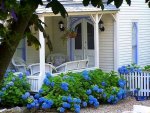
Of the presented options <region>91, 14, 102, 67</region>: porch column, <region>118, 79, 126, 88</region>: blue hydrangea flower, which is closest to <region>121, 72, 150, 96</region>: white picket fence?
<region>118, 79, 126, 88</region>: blue hydrangea flower

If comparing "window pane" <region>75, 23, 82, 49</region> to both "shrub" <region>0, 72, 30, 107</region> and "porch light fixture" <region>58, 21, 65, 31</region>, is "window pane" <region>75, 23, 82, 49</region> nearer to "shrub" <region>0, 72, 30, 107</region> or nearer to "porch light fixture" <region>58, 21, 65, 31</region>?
"porch light fixture" <region>58, 21, 65, 31</region>

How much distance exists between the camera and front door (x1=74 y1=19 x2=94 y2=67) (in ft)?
59.2

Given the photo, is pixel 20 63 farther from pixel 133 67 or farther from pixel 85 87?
pixel 133 67

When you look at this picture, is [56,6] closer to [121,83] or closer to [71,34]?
[121,83]

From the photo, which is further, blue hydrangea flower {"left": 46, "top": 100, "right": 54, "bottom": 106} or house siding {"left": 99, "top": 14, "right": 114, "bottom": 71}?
house siding {"left": 99, "top": 14, "right": 114, "bottom": 71}

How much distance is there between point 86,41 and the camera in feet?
59.6

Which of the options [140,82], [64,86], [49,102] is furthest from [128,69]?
[49,102]

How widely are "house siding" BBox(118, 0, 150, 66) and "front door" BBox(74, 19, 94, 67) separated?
131cm

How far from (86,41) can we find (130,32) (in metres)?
2.20

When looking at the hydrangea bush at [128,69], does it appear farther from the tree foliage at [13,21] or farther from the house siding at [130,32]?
the tree foliage at [13,21]

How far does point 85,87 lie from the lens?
569 inches

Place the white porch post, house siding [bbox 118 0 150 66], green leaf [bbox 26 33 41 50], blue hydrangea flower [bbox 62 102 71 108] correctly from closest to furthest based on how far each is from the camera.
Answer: green leaf [bbox 26 33 41 50] → blue hydrangea flower [bbox 62 102 71 108] → the white porch post → house siding [bbox 118 0 150 66]

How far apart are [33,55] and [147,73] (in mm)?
5028

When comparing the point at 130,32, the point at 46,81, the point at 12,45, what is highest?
the point at 130,32
